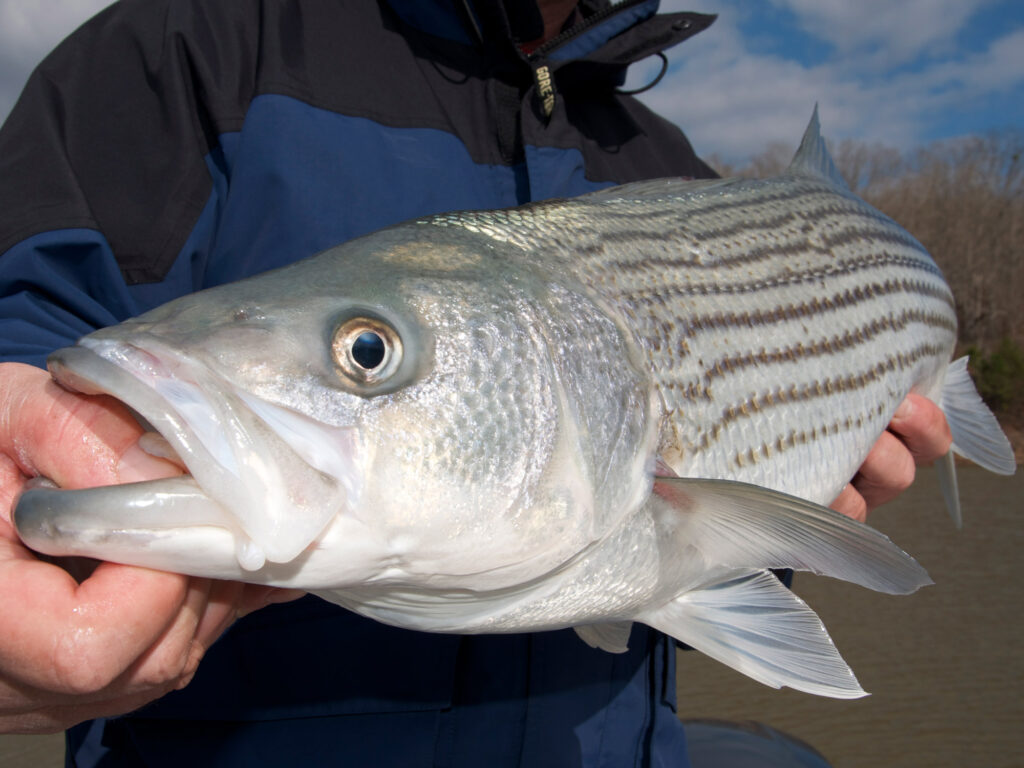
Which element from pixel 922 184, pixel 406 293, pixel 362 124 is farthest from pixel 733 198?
pixel 922 184

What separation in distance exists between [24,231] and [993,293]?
936 inches

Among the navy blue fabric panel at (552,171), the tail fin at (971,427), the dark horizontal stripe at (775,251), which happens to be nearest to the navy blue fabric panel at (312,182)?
the navy blue fabric panel at (552,171)

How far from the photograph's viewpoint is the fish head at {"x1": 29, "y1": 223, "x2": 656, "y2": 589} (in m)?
0.83

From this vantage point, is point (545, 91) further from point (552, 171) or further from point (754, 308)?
point (754, 308)

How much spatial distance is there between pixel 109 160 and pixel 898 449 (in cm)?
226

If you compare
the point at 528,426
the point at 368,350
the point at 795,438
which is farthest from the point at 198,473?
the point at 795,438

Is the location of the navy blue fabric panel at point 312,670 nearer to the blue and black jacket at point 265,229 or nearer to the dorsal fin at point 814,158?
the blue and black jacket at point 265,229

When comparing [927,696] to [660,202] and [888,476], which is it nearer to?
[888,476]

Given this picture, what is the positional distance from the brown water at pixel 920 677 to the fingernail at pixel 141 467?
194 inches

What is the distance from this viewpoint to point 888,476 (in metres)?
2.15

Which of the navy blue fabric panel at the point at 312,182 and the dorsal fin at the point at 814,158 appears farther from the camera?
the dorsal fin at the point at 814,158

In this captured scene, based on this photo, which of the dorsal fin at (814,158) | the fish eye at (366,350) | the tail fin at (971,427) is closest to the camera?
the fish eye at (366,350)

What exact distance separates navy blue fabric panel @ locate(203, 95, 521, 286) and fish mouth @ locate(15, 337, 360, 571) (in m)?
0.72

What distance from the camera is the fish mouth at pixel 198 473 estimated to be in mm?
771
